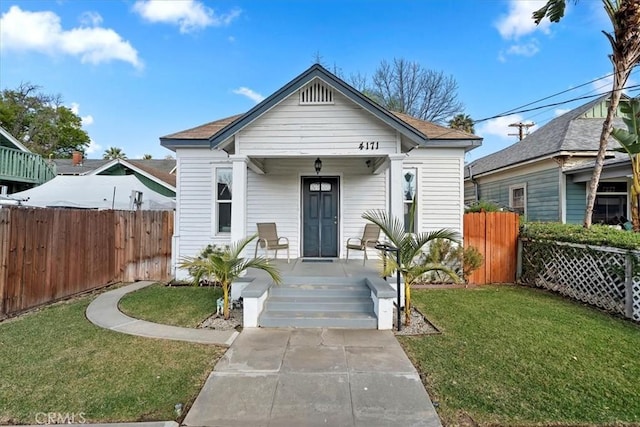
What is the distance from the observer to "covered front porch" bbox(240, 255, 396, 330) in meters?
5.05

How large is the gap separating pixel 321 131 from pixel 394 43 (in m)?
14.4

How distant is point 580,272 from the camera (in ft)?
21.4

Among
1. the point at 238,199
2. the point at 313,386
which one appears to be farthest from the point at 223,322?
the point at 313,386

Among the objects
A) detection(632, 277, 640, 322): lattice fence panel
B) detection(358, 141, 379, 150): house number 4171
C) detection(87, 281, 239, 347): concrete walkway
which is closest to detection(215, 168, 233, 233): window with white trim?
detection(87, 281, 239, 347): concrete walkway

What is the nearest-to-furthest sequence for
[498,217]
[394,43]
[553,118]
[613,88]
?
[613,88]
[498,217]
[553,118]
[394,43]

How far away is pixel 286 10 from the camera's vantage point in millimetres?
13117

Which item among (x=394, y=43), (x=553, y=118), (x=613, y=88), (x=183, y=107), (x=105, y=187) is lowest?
(x=105, y=187)

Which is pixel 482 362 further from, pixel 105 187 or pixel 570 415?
pixel 105 187

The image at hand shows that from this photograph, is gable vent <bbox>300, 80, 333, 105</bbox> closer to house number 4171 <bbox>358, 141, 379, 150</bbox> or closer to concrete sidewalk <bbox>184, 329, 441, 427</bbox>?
house number 4171 <bbox>358, 141, 379, 150</bbox>

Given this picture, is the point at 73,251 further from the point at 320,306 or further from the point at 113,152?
the point at 113,152

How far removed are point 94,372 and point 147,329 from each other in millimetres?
1386

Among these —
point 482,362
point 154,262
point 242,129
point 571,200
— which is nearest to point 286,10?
point 242,129

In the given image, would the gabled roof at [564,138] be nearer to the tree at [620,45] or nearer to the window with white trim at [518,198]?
the window with white trim at [518,198]

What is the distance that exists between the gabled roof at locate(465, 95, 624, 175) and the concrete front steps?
910 centimetres
